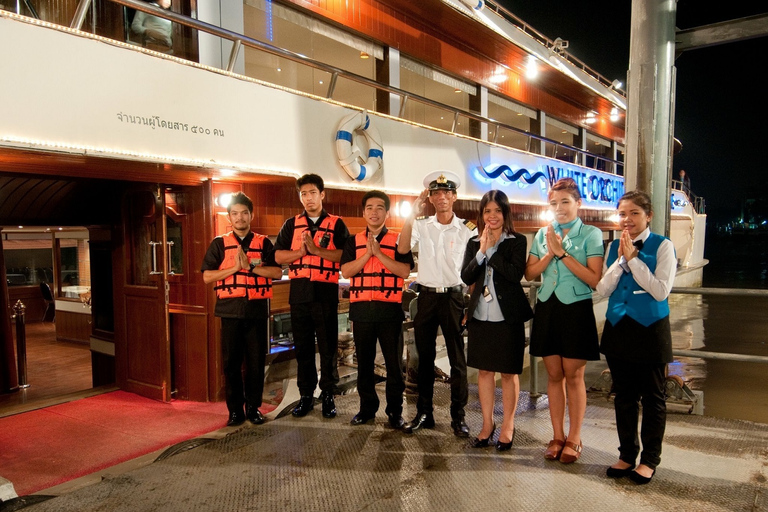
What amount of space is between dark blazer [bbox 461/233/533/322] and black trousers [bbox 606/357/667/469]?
0.64 metres

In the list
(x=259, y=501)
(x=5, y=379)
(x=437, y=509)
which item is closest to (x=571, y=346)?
(x=437, y=509)

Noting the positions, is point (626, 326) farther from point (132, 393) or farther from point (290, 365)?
point (132, 393)

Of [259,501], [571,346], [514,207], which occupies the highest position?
[514,207]

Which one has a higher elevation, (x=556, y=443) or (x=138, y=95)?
(x=138, y=95)

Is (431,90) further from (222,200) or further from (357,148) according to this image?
(222,200)

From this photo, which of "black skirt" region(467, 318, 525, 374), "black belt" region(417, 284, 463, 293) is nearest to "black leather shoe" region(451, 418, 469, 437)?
"black skirt" region(467, 318, 525, 374)

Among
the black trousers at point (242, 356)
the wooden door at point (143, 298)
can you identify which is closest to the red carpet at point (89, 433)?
the wooden door at point (143, 298)

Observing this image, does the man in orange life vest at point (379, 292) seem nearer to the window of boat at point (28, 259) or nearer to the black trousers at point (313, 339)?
the black trousers at point (313, 339)

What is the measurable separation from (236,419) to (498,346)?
231cm

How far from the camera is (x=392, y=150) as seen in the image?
24.0 ft

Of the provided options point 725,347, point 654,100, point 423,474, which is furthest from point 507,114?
point 423,474

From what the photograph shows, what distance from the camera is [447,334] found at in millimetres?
3691

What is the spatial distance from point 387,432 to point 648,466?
67.5 inches

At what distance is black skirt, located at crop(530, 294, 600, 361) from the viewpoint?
10.3 feet
